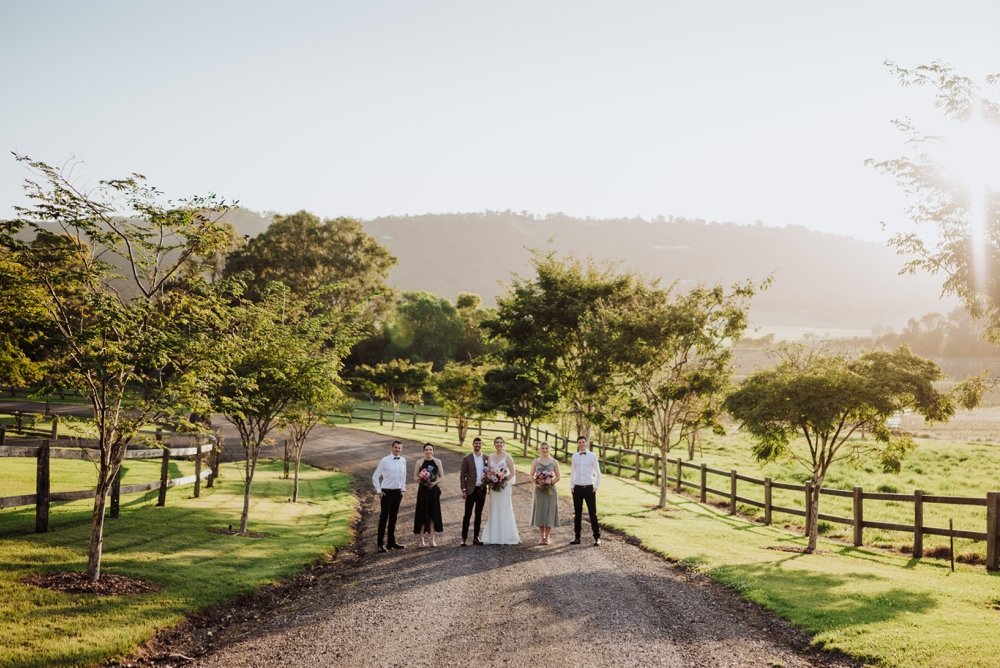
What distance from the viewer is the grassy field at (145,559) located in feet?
25.3

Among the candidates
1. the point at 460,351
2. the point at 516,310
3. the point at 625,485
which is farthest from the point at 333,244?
the point at 625,485

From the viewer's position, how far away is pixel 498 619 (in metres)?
8.94

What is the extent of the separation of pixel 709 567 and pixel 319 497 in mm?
12619

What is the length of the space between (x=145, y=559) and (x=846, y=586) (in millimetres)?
11194

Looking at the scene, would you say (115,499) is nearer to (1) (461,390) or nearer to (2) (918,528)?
(2) (918,528)

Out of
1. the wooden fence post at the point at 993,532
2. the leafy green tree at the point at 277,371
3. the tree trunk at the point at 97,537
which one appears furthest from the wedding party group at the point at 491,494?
the wooden fence post at the point at 993,532

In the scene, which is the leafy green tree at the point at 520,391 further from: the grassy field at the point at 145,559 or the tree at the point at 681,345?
the grassy field at the point at 145,559

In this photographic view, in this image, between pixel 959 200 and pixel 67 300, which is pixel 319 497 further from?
pixel 959 200

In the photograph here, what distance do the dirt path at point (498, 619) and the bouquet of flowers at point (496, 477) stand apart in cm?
131

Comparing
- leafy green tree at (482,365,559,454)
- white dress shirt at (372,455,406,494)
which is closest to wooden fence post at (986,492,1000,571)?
white dress shirt at (372,455,406,494)

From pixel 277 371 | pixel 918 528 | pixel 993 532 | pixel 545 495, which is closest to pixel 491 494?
pixel 545 495

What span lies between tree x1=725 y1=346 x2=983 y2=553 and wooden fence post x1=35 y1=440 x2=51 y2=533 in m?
13.3

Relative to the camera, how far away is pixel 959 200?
1305cm

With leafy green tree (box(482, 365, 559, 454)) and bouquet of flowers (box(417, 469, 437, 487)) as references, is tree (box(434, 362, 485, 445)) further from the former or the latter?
bouquet of flowers (box(417, 469, 437, 487))
